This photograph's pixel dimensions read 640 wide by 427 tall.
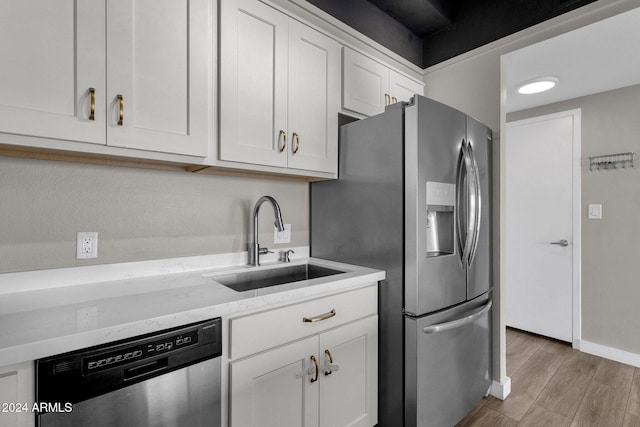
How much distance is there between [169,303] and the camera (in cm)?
105

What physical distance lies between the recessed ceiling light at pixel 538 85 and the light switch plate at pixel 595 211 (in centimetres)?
117

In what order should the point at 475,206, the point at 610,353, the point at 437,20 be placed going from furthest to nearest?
the point at 610,353, the point at 437,20, the point at 475,206

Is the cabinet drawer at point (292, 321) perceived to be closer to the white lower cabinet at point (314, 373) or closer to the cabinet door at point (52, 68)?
the white lower cabinet at point (314, 373)

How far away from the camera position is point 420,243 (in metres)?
1.49

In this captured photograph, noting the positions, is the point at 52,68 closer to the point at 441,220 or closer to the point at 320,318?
the point at 320,318

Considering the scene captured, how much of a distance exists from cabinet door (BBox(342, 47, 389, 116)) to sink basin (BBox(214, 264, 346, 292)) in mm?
1027

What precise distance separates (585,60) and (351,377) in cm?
272

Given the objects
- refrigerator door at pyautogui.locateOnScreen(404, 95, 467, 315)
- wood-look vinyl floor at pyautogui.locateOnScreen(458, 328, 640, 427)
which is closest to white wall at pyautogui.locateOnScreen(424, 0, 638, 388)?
wood-look vinyl floor at pyautogui.locateOnScreen(458, 328, 640, 427)

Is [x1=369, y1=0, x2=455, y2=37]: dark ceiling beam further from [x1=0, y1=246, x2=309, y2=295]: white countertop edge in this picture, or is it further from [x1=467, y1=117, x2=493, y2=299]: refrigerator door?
[x1=0, y1=246, x2=309, y2=295]: white countertop edge

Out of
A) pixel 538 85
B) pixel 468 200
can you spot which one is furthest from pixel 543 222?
pixel 468 200

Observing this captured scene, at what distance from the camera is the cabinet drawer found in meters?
1.11

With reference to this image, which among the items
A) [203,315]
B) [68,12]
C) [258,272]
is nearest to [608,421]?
[258,272]

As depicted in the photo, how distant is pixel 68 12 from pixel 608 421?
11.0ft

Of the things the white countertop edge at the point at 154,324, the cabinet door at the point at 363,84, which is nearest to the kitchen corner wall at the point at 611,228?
the cabinet door at the point at 363,84
